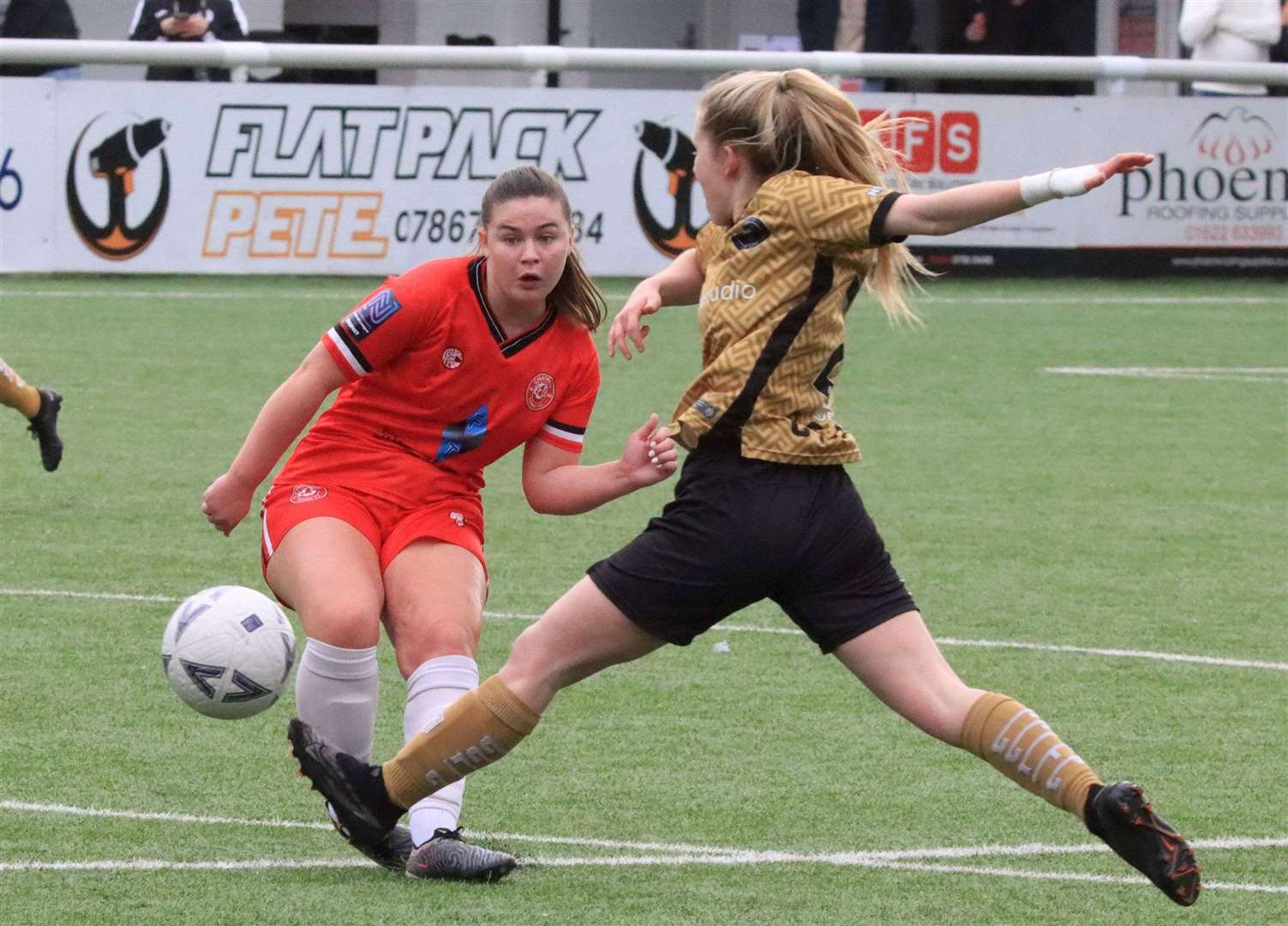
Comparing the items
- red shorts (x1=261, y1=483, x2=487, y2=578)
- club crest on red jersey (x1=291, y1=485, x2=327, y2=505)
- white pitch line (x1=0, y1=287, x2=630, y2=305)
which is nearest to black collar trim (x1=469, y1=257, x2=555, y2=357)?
red shorts (x1=261, y1=483, x2=487, y2=578)

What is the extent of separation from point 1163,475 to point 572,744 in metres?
4.76

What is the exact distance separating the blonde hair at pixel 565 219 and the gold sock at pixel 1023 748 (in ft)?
4.28

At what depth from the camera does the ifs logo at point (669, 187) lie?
15.3 metres

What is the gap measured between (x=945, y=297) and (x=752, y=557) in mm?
11805

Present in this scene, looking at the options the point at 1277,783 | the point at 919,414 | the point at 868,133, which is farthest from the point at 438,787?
the point at 919,414

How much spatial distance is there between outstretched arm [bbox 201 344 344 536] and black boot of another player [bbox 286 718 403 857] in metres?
0.54

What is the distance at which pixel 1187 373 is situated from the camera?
12562 millimetres

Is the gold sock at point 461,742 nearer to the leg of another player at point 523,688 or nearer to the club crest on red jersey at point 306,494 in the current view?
the leg of another player at point 523,688

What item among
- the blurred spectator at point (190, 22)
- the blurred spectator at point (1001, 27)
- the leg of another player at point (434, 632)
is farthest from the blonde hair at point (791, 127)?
the blurred spectator at point (1001, 27)

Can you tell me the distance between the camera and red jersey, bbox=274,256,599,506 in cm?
482

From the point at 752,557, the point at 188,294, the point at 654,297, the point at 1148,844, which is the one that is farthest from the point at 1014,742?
the point at 188,294

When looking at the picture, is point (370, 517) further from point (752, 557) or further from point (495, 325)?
point (752, 557)

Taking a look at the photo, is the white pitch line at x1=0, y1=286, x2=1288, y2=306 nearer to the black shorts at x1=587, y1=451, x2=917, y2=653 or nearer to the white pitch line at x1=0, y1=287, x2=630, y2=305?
the white pitch line at x1=0, y1=287, x2=630, y2=305

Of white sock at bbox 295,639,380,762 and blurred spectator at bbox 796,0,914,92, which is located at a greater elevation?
blurred spectator at bbox 796,0,914,92
